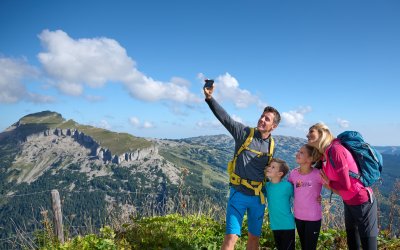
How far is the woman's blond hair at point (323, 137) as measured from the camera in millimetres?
5242

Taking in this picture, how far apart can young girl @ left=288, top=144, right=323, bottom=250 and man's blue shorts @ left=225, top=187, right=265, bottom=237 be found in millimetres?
664

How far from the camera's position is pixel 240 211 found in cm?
571

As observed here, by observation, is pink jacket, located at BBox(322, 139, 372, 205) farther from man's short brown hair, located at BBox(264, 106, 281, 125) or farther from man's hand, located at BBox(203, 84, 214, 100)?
man's hand, located at BBox(203, 84, 214, 100)

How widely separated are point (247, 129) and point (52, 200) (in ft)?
19.9

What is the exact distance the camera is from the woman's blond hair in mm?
5242

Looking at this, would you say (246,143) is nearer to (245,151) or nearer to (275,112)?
(245,151)

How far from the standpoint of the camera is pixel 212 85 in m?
6.01

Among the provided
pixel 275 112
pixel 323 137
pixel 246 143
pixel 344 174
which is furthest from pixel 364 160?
pixel 246 143

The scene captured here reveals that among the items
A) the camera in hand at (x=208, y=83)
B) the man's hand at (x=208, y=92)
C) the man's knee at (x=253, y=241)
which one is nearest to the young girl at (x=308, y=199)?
the man's knee at (x=253, y=241)

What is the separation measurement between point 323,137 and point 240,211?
192 centimetres

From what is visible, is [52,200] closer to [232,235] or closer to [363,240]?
[232,235]

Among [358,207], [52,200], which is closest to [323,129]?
[358,207]

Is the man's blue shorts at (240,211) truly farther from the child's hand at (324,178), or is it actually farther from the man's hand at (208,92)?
the man's hand at (208,92)

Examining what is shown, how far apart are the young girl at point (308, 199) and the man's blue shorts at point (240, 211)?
0.66 m
